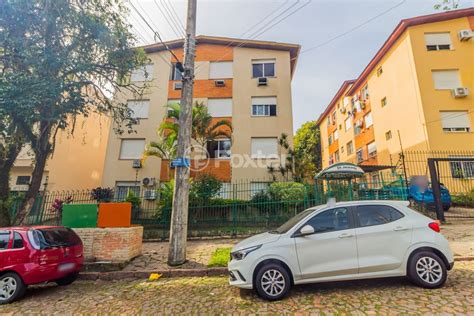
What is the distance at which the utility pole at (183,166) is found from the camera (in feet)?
22.0

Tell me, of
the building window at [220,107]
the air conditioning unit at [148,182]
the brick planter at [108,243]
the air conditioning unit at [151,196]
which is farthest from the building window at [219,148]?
the brick planter at [108,243]

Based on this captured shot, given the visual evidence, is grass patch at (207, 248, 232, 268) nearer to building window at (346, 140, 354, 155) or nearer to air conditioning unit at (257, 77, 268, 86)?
air conditioning unit at (257, 77, 268, 86)

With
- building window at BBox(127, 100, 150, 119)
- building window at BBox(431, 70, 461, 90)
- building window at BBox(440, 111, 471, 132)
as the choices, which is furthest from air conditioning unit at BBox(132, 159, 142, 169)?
building window at BBox(431, 70, 461, 90)

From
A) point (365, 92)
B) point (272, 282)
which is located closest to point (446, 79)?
point (365, 92)

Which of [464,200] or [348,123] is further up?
[348,123]

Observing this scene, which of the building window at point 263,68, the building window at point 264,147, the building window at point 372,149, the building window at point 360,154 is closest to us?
the building window at point 264,147

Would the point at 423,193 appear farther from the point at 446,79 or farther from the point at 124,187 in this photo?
the point at 124,187

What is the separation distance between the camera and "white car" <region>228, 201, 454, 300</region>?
4242mm

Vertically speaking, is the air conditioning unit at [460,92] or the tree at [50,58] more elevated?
the air conditioning unit at [460,92]

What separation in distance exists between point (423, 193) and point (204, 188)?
35.5ft

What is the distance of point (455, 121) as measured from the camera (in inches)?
645

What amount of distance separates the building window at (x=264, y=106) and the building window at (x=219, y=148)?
298 centimetres

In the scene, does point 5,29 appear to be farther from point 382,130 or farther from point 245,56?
point 382,130

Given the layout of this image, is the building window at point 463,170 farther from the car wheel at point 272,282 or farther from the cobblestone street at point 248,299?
the car wheel at point 272,282
